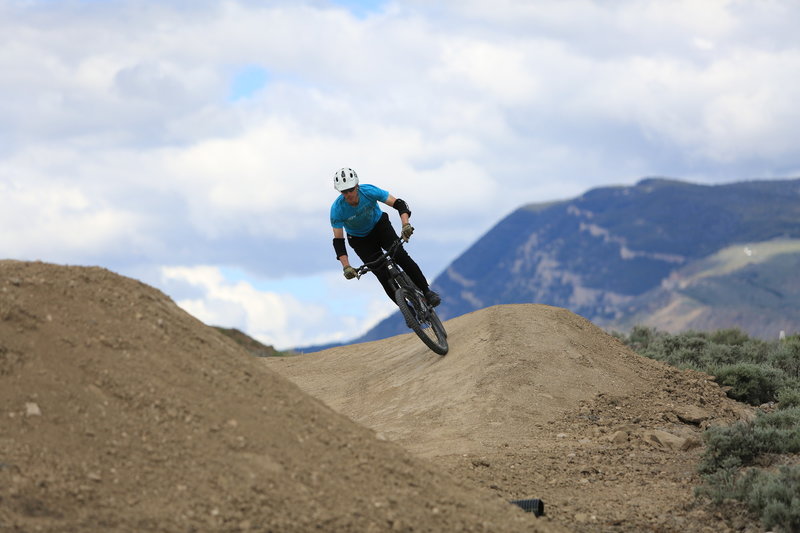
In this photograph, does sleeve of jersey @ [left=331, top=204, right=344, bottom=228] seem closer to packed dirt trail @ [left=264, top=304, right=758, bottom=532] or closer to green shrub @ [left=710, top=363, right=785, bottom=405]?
packed dirt trail @ [left=264, top=304, right=758, bottom=532]

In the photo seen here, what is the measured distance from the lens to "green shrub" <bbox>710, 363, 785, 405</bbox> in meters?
13.0

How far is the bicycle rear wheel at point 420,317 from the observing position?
12.6 meters

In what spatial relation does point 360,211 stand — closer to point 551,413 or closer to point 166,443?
point 551,413

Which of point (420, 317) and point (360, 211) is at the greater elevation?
point (360, 211)

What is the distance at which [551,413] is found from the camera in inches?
443

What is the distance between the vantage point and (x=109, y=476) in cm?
615

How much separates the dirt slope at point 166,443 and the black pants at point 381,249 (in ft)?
Answer: 16.7

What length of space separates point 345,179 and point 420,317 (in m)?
2.11

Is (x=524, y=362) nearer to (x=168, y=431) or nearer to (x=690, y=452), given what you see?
(x=690, y=452)

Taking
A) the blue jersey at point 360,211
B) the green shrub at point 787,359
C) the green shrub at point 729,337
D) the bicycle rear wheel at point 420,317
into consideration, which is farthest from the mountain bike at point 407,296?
the green shrub at point 729,337

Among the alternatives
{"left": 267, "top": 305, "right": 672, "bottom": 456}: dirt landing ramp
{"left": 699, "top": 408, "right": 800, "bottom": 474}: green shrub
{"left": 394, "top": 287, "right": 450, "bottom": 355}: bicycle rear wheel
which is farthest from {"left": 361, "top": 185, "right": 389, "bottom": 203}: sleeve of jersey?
{"left": 699, "top": 408, "right": 800, "bottom": 474}: green shrub

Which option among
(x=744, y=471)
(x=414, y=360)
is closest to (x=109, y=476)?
(x=744, y=471)

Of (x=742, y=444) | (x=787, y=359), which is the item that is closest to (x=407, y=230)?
(x=742, y=444)

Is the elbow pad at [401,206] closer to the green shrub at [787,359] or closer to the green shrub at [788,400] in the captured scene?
the green shrub at [788,400]
